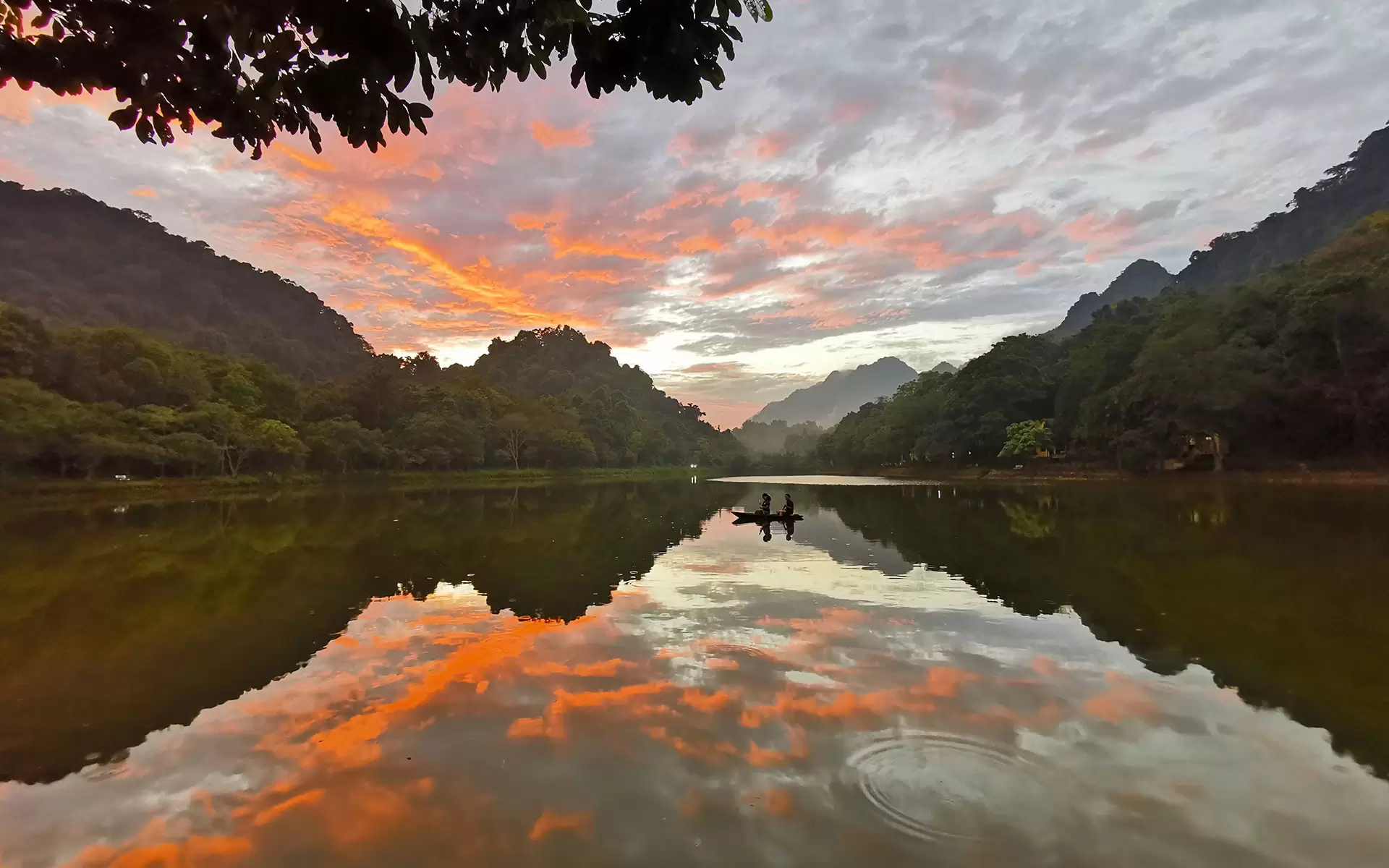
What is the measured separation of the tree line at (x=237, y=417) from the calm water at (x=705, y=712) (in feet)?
86.4

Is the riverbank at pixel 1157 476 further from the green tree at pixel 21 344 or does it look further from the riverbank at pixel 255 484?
the green tree at pixel 21 344

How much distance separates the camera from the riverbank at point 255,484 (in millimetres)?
31062

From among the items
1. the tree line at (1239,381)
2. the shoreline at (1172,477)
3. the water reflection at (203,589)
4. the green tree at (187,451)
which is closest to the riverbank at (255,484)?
the green tree at (187,451)

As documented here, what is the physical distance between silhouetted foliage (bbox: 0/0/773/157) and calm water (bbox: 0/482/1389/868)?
13.6 ft

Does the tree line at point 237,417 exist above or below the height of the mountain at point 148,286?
below

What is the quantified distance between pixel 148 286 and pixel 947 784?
116 meters

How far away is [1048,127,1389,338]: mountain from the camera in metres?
70.8

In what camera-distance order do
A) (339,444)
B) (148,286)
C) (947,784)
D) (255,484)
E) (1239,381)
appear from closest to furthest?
1. (947,784)
2. (1239,381)
3. (255,484)
4. (339,444)
5. (148,286)

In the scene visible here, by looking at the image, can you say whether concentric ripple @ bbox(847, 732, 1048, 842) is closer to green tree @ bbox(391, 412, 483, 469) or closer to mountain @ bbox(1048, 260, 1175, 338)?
green tree @ bbox(391, 412, 483, 469)

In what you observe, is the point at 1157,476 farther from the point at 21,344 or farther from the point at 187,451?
the point at 21,344

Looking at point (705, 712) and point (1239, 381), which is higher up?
point (1239, 381)

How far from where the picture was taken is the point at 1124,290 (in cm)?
13275

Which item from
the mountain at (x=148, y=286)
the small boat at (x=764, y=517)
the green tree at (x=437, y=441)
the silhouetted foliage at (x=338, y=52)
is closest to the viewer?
the silhouetted foliage at (x=338, y=52)

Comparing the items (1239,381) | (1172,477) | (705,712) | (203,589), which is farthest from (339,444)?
(1239,381)
